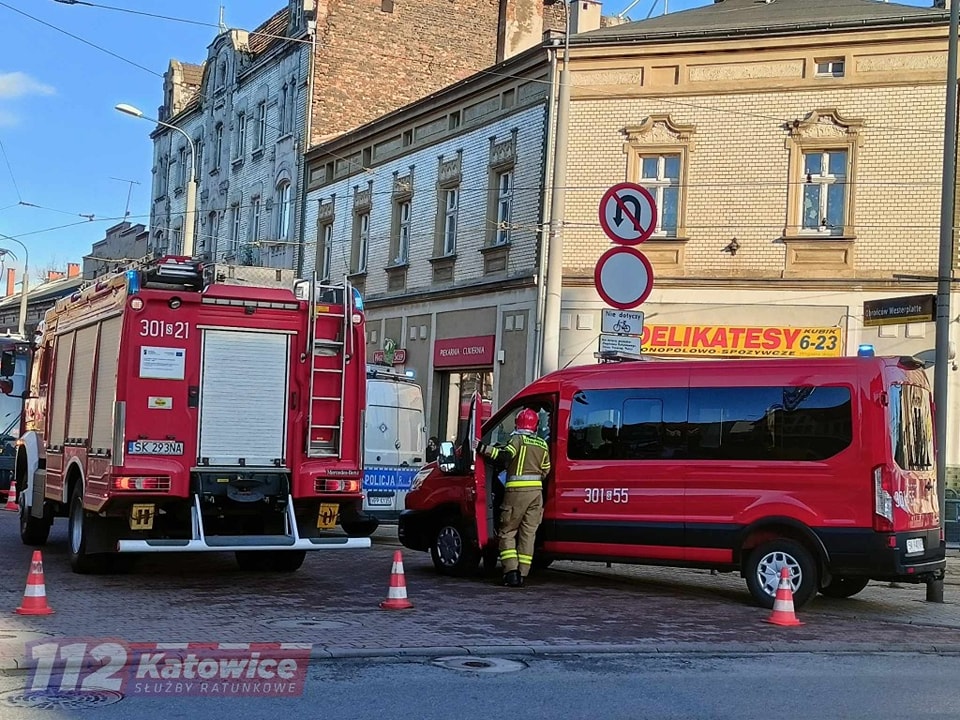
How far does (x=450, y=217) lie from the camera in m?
27.1

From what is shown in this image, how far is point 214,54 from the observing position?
40938 millimetres

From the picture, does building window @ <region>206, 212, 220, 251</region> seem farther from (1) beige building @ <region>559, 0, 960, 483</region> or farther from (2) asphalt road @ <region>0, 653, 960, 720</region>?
(2) asphalt road @ <region>0, 653, 960, 720</region>

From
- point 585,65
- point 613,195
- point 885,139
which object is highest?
point 585,65

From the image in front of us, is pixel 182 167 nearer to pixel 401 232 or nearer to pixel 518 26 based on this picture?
pixel 518 26

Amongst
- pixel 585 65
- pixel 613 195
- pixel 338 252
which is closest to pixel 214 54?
pixel 338 252

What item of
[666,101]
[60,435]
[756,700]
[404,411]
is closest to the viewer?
[756,700]

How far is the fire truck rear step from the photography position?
11164 mm

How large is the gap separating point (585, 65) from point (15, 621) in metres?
16.7

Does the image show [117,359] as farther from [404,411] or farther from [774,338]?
[774,338]

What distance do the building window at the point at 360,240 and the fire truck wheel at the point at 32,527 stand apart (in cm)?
1571

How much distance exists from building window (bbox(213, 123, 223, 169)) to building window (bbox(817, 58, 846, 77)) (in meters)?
23.9

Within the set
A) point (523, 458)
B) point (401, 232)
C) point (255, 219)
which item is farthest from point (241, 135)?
point (523, 458)

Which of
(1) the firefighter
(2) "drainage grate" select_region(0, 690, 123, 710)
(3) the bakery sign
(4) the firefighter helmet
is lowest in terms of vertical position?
(2) "drainage grate" select_region(0, 690, 123, 710)

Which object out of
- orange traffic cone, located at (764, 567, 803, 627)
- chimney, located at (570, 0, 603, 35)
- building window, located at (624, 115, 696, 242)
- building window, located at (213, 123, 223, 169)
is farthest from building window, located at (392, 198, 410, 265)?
orange traffic cone, located at (764, 567, 803, 627)
